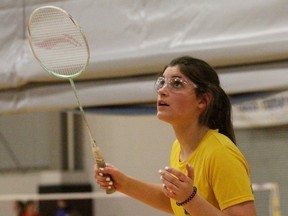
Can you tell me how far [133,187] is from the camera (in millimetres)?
2377

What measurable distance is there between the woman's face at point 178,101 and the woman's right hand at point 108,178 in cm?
30

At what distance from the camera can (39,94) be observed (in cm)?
355

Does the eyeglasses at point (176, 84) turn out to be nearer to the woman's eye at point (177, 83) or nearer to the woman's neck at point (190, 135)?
the woman's eye at point (177, 83)

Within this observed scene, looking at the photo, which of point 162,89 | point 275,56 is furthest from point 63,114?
point 162,89

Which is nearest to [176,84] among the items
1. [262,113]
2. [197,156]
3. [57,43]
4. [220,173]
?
[197,156]

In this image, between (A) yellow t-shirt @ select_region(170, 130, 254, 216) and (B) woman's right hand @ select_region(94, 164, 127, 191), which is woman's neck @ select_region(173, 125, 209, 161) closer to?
(A) yellow t-shirt @ select_region(170, 130, 254, 216)

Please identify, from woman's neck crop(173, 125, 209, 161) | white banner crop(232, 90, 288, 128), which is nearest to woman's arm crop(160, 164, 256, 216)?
woman's neck crop(173, 125, 209, 161)

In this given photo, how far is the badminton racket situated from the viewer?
277cm

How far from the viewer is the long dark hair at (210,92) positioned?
7.06 feet

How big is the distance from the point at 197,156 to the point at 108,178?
373 mm

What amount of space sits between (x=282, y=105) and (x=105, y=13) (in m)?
1.13

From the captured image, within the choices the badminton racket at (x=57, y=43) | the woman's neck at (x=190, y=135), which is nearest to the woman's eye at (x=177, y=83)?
the woman's neck at (x=190, y=135)

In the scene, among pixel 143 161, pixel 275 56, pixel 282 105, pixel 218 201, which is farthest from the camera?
pixel 143 161

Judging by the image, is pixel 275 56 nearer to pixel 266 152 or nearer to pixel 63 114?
pixel 266 152
